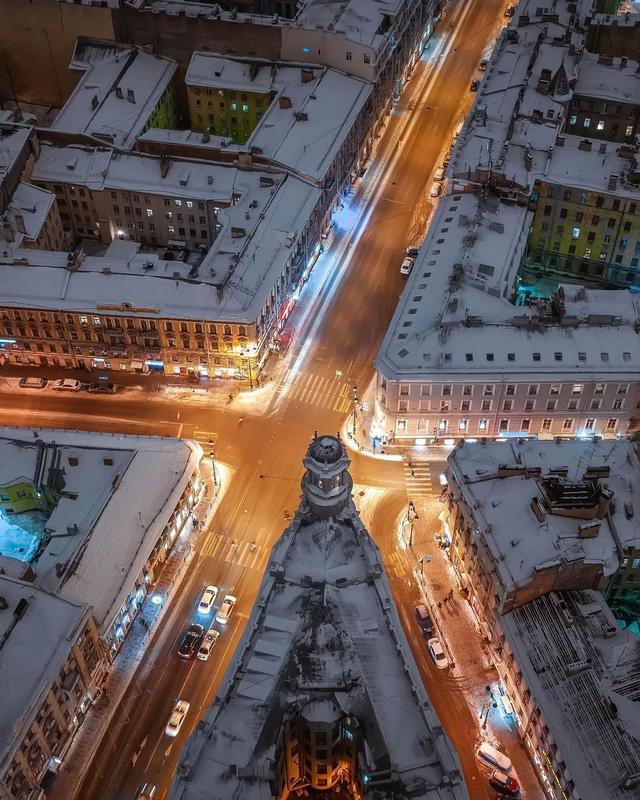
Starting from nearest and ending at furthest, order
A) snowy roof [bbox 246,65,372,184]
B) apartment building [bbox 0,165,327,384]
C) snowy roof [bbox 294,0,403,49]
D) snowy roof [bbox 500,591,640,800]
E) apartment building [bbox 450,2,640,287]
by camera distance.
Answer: snowy roof [bbox 500,591,640,800], apartment building [bbox 0,165,327,384], apartment building [bbox 450,2,640,287], snowy roof [bbox 246,65,372,184], snowy roof [bbox 294,0,403,49]

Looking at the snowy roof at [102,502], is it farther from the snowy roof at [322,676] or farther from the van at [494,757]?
the van at [494,757]

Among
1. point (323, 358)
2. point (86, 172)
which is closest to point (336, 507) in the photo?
point (323, 358)

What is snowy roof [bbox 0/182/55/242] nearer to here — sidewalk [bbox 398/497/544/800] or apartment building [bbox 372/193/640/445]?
apartment building [bbox 372/193/640/445]

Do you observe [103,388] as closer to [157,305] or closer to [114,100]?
[157,305]

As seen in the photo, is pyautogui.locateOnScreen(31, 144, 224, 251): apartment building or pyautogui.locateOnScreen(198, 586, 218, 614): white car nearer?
pyautogui.locateOnScreen(198, 586, 218, 614): white car

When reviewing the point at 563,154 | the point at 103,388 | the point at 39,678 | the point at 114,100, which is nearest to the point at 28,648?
the point at 39,678

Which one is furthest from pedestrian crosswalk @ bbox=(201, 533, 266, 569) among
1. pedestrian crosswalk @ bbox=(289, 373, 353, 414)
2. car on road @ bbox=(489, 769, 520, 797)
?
car on road @ bbox=(489, 769, 520, 797)

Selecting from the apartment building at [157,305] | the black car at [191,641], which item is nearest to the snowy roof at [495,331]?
the apartment building at [157,305]
